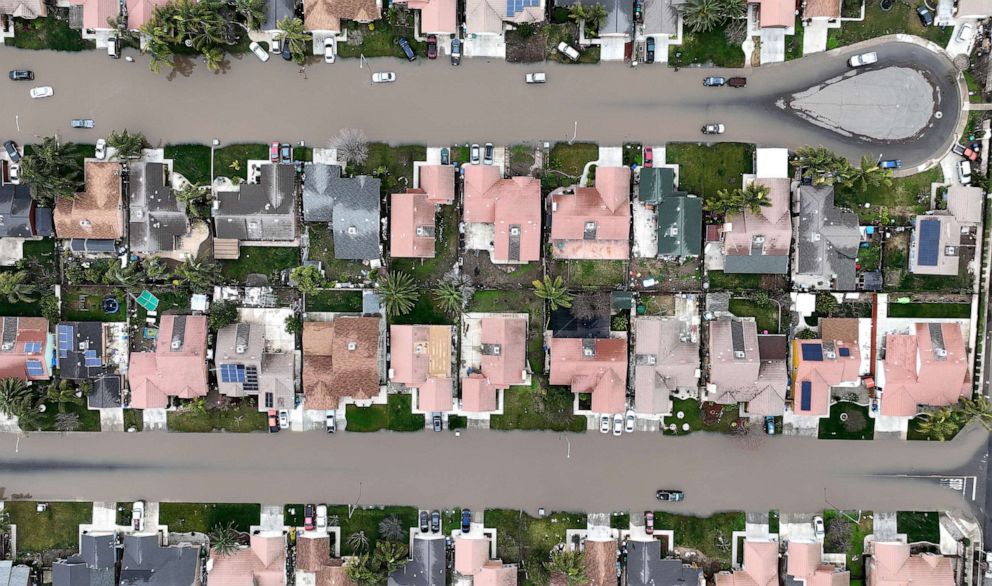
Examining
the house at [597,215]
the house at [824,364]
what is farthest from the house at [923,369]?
the house at [597,215]

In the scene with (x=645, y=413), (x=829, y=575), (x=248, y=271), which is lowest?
(x=829, y=575)

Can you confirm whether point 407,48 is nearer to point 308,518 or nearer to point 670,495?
point 308,518

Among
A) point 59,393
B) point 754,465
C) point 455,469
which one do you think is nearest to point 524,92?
point 455,469

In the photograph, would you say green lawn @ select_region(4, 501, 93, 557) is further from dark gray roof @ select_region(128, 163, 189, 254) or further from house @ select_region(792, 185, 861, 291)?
house @ select_region(792, 185, 861, 291)

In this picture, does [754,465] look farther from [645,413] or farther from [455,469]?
[455,469]

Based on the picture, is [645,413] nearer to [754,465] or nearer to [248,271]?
[754,465]

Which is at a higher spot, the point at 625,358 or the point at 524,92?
the point at 524,92

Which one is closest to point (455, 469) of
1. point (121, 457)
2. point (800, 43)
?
point (121, 457)
